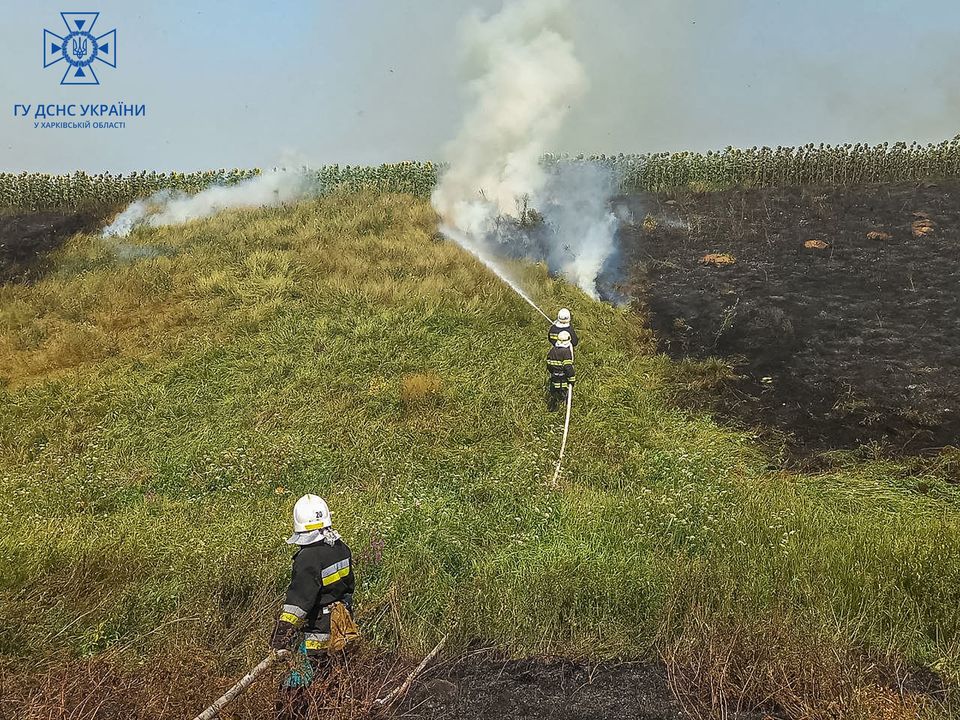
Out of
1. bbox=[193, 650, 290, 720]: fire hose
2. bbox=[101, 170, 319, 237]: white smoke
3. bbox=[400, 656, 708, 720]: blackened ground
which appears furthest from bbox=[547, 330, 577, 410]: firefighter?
bbox=[101, 170, 319, 237]: white smoke

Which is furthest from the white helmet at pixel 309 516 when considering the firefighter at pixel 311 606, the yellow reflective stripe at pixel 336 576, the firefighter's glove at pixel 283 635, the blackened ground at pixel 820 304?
the blackened ground at pixel 820 304

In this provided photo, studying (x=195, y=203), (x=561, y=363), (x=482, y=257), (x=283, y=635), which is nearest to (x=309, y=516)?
(x=283, y=635)

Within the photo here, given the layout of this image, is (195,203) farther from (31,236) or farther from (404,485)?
(404,485)

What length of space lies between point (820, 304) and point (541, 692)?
10.5 meters

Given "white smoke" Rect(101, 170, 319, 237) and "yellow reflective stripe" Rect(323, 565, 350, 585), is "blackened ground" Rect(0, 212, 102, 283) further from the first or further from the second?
"yellow reflective stripe" Rect(323, 565, 350, 585)

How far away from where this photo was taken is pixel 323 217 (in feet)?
55.5

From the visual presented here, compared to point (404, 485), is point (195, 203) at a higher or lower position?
higher

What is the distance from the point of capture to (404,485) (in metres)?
8.20

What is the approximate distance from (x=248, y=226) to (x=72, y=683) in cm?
1412

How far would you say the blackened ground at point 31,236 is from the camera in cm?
1571

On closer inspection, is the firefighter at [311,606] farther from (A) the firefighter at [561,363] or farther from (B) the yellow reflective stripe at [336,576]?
(A) the firefighter at [561,363]

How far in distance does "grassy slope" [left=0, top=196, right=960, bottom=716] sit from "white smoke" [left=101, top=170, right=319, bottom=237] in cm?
285

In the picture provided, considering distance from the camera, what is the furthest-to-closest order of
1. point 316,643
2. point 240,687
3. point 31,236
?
point 31,236 < point 316,643 < point 240,687

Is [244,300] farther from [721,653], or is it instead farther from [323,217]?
[721,653]
